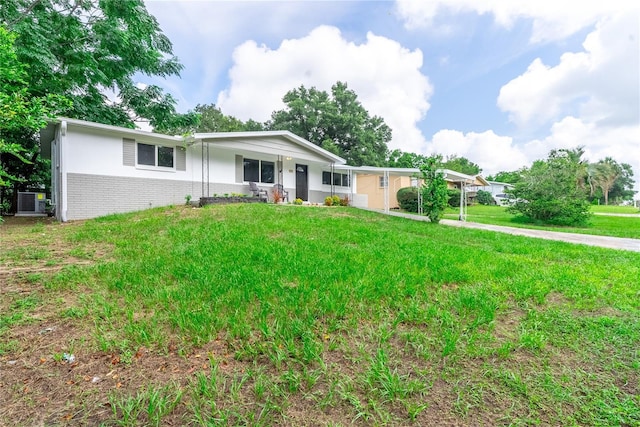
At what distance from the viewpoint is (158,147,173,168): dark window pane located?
1140cm

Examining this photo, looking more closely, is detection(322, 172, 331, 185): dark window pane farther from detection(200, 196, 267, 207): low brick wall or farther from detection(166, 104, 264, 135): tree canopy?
detection(166, 104, 264, 135): tree canopy

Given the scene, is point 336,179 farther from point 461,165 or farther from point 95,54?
point 461,165

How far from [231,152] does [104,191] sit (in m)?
5.09

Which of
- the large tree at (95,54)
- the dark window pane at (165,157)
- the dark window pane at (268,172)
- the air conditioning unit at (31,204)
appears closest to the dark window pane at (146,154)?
the dark window pane at (165,157)

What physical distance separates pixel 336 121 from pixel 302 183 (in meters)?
13.5

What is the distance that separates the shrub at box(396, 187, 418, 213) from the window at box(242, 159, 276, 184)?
906 cm

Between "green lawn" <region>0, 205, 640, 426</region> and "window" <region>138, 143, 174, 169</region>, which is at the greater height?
"window" <region>138, 143, 174, 169</region>

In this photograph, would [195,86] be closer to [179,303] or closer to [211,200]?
[211,200]

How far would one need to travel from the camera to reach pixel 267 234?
20.0 ft

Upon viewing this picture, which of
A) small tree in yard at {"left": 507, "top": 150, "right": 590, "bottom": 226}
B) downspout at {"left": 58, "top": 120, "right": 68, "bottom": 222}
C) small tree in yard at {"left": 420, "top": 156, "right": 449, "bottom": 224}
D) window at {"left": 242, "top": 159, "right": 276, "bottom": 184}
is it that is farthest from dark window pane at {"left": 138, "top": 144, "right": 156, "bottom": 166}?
small tree in yard at {"left": 507, "top": 150, "right": 590, "bottom": 226}

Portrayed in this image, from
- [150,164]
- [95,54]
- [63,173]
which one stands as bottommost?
[63,173]

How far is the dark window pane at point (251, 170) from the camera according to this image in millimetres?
13848

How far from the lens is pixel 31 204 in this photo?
11938 mm

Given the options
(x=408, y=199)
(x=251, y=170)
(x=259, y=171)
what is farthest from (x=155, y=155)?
(x=408, y=199)
